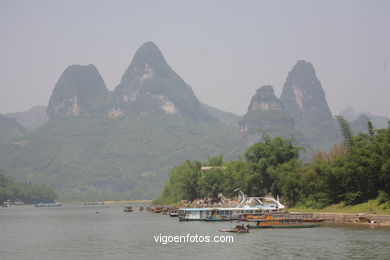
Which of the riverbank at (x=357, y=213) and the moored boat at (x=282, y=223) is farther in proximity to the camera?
the moored boat at (x=282, y=223)

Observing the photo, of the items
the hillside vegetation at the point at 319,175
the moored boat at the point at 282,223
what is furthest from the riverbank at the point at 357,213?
the moored boat at the point at 282,223

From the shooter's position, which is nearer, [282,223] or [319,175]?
[282,223]

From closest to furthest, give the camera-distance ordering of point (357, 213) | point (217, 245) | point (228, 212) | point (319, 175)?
point (217, 245) < point (357, 213) < point (319, 175) < point (228, 212)

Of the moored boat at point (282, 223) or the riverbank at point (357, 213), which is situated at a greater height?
the riverbank at point (357, 213)

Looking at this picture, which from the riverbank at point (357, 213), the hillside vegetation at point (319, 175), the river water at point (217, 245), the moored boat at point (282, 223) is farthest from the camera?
the hillside vegetation at point (319, 175)

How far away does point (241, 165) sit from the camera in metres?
160

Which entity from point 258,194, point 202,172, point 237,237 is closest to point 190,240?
point 237,237

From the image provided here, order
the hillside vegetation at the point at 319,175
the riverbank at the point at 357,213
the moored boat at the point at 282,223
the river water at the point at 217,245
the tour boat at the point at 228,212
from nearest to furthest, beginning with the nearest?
the river water at the point at 217,245 < the riverbank at the point at 357,213 < the moored boat at the point at 282,223 < the hillside vegetation at the point at 319,175 < the tour boat at the point at 228,212

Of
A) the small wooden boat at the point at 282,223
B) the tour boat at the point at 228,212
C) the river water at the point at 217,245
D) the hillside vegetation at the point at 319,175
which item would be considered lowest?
the river water at the point at 217,245

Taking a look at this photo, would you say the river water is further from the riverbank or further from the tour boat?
the tour boat

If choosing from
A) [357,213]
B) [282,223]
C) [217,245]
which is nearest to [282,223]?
[282,223]

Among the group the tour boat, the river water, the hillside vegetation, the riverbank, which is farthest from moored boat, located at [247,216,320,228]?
the tour boat

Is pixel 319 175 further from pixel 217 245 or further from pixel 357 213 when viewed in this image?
pixel 217 245

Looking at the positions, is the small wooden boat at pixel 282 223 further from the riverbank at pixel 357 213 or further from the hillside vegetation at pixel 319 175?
the hillside vegetation at pixel 319 175
